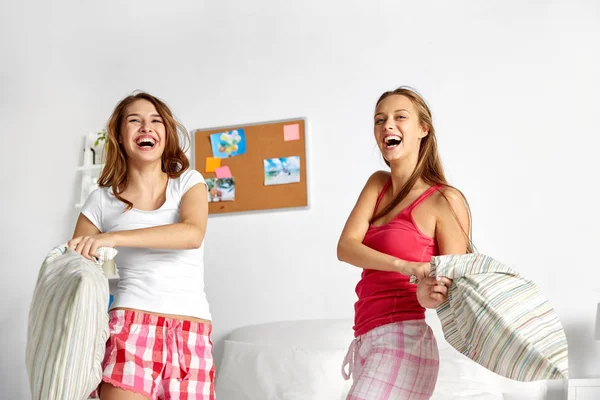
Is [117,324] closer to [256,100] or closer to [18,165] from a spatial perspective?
[256,100]

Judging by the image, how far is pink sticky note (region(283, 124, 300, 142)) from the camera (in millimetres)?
3387

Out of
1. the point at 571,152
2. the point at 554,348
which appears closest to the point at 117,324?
the point at 554,348

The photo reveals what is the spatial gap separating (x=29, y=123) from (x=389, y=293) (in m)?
3.03

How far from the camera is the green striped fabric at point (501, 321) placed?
1.22 meters

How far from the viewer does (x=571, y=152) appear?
2982 millimetres

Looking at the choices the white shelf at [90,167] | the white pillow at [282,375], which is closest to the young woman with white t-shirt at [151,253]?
the white pillow at [282,375]

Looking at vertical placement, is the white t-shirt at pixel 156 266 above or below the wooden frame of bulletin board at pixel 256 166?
below

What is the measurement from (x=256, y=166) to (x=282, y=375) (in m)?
1.11

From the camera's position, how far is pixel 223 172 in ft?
11.4

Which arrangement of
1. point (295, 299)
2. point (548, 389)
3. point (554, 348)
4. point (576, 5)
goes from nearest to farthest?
point (554, 348) → point (548, 389) → point (576, 5) → point (295, 299)

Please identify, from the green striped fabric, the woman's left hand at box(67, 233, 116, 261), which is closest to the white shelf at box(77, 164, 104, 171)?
the woman's left hand at box(67, 233, 116, 261)

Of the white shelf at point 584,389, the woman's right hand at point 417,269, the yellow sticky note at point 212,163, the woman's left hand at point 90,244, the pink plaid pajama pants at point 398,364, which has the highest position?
the yellow sticky note at point 212,163

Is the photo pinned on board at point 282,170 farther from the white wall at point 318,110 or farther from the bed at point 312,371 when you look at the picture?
the bed at point 312,371

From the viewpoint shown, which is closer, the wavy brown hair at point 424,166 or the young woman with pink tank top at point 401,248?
the young woman with pink tank top at point 401,248
